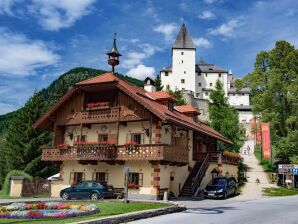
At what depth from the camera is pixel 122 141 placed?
31516 millimetres

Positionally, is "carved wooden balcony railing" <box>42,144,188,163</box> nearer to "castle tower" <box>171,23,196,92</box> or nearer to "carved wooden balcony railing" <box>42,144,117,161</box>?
"carved wooden balcony railing" <box>42,144,117,161</box>

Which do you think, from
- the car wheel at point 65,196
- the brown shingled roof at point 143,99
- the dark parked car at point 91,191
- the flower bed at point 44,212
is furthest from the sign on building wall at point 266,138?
the flower bed at point 44,212

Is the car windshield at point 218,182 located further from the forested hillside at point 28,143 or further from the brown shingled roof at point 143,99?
the forested hillside at point 28,143

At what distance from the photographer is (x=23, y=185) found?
32344 millimetres

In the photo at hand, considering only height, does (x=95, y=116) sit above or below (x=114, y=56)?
below

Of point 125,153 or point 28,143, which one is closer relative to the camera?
point 125,153

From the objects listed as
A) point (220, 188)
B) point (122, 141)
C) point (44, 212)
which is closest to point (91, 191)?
point (122, 141)

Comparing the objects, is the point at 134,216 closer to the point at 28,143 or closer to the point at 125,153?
the point at 125,153

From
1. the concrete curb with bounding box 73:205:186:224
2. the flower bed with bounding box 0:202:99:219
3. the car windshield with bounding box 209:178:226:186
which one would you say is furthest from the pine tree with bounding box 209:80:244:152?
the flower bed with bounding box 0:202:99:219

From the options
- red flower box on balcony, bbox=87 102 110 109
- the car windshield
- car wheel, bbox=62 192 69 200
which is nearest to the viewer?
car wheel, bbox=62 192 69 200

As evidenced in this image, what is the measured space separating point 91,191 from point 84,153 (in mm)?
4128

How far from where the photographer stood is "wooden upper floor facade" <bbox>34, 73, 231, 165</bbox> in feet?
95.3

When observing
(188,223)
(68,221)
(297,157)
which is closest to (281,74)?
(297,157)

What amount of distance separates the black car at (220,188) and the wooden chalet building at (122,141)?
173cm
